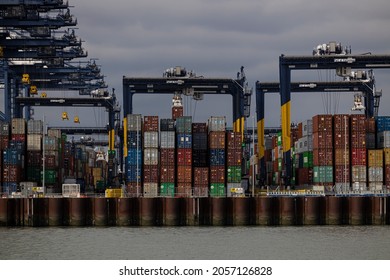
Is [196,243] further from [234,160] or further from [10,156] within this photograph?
[10,156]

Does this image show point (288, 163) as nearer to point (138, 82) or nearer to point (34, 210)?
point (138, 82)

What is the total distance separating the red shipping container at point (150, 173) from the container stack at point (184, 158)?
218cm

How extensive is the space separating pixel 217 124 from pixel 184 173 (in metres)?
5.76

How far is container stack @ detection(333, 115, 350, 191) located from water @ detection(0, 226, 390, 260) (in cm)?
1207

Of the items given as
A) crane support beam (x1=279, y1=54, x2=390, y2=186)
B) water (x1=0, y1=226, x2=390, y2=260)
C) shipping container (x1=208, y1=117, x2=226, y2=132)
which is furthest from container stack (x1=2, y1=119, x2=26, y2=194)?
crane support beam (x1=279, y1=54, x2=390, y2=186)

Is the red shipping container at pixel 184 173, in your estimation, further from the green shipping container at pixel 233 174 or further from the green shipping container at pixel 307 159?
the green shipping container at pixel 307 159

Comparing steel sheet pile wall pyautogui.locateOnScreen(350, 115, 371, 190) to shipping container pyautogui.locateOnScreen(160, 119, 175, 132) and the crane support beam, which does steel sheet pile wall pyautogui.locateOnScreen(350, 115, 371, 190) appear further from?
shipping container pyautogui.locateOnScreen(160, 119, 175, 132)

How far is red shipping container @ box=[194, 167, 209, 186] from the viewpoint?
9281 cm

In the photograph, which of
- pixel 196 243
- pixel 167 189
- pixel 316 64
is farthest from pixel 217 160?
pixel 196 243

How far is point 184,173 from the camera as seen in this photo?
93.0 metres

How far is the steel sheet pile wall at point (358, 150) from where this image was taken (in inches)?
3681

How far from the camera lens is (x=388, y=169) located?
306ft
